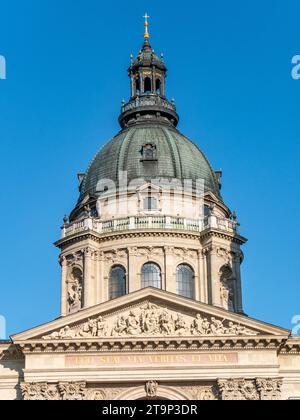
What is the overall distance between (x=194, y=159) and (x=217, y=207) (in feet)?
15.1

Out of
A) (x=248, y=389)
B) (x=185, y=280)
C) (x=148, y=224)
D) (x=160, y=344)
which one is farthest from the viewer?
(x=148, y=224)

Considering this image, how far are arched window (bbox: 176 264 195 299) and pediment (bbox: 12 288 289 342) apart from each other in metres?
13.5

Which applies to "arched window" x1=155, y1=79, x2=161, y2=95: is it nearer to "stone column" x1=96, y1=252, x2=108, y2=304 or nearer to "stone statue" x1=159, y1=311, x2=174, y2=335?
"stone column" x1=96, y1=252, x2=108, y2=304

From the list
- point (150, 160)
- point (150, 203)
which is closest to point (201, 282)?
point (150, 203)

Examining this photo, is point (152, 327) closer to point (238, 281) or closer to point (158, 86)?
point (238, 281)

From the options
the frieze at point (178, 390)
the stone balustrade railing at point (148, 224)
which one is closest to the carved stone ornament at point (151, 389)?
the frieze at point (178, 390)

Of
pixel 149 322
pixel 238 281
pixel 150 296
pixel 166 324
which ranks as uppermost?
pixel 238 281

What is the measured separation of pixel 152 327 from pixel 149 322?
1.06 feet

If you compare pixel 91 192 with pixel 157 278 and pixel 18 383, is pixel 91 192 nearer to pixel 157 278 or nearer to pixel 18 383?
pixel 157 278

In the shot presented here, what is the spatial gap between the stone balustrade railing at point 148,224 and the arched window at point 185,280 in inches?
114

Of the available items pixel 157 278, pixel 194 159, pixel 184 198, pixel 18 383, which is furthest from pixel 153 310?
pixel 194 159

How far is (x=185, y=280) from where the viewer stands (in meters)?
60.8

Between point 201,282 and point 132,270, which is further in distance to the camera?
point 201,282

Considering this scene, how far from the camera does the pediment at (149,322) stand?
4556cm
